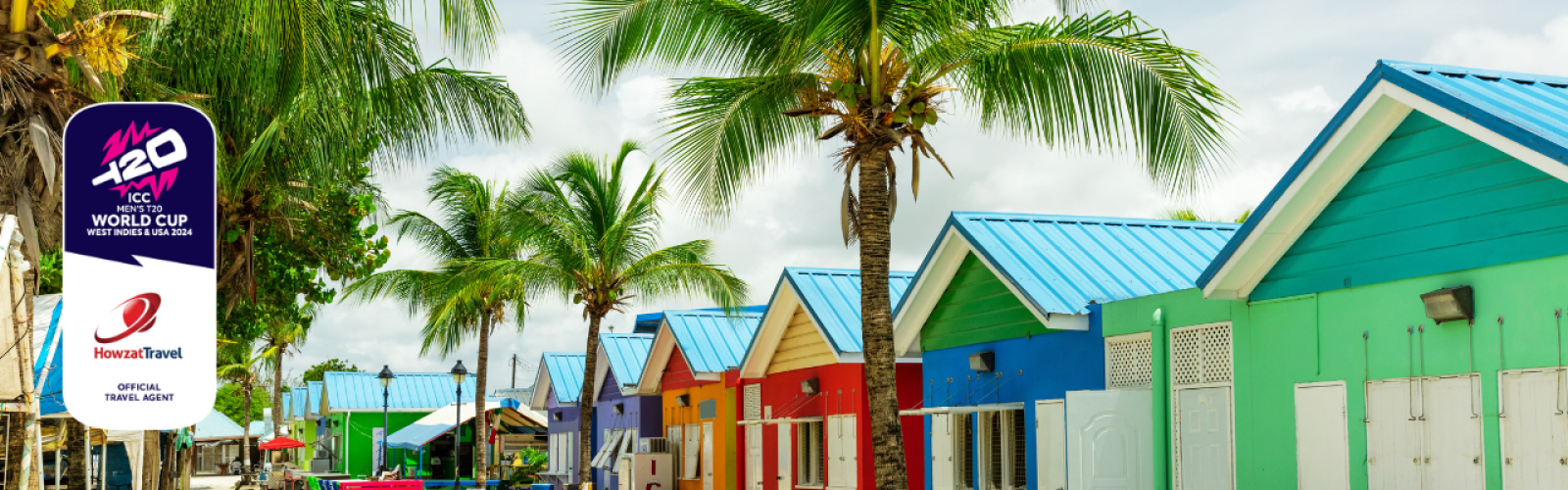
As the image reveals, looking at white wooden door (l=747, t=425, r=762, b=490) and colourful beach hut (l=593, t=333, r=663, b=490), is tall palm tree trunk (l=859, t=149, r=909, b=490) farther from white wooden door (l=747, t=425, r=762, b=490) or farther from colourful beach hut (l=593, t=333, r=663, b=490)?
colourful beach hut (l=593, t=333, r=663, b=490)

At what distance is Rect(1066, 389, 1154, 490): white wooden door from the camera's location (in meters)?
11.5

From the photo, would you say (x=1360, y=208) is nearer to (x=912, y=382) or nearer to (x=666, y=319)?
(x=912, y=382)

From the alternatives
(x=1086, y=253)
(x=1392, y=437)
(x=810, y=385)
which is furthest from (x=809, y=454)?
(x=1392, y=437)

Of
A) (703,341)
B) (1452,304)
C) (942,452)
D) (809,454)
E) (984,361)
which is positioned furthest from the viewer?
(703,341)

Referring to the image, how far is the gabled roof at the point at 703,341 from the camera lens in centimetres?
2233

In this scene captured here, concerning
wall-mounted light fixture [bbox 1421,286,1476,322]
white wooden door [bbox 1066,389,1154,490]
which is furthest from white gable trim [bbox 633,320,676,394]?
wall-mounted light fixture [bbox 1421,286,1476,322]

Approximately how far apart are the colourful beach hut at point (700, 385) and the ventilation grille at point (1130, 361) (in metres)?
9.89

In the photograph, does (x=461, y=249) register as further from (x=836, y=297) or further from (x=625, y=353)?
(x=836, y=297)

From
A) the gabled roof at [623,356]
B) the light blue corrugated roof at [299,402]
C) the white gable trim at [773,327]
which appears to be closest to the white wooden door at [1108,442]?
the white gable trim at [773,327]

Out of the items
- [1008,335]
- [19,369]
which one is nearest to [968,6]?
[1008,335]

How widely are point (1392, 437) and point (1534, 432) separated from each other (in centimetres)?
118

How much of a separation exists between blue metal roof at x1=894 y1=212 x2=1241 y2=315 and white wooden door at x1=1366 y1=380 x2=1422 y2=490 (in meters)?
3.55

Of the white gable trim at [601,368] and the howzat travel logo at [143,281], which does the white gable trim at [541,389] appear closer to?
the white gable trim at [601,368]

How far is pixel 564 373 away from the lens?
3294 cm
